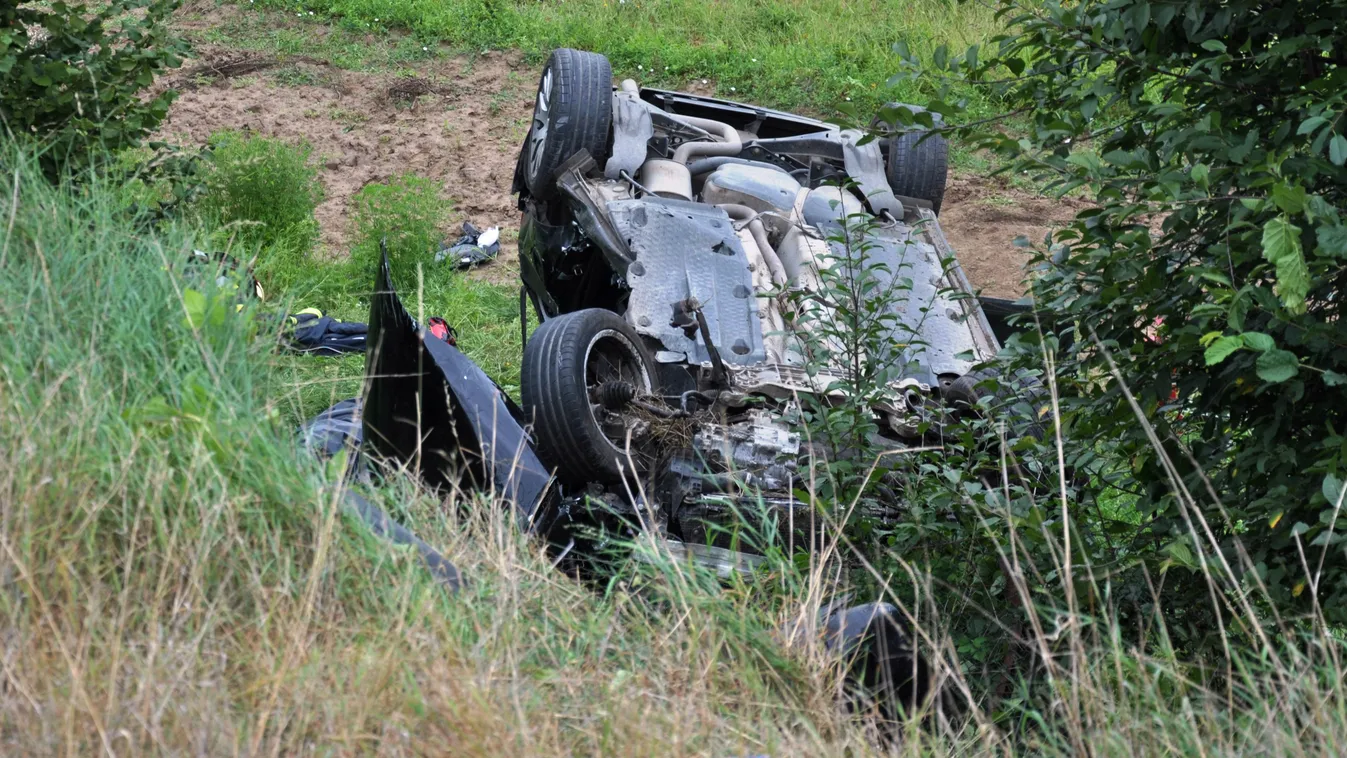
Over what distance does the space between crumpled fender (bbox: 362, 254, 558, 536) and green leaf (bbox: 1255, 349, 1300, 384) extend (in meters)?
1.70

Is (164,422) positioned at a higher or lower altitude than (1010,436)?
higher

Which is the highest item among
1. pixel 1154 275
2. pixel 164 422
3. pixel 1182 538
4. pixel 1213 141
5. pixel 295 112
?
pixel 1213 141

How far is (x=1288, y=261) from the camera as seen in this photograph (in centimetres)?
231

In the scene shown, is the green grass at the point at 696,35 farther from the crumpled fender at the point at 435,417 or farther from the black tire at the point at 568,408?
the crumpled fender at the point at 435,417

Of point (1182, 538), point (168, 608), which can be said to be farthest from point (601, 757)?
point (1182, 538)

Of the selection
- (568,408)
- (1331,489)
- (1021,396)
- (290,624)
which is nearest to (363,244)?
(568,408)

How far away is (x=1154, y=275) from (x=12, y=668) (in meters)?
2.34

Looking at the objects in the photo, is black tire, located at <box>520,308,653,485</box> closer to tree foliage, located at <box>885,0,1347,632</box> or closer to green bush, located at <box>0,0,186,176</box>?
green bush, located at <box>0,0,186,176</box>

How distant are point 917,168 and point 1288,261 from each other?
4270 millimetres

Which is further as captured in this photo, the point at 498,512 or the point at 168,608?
the point at 498,512

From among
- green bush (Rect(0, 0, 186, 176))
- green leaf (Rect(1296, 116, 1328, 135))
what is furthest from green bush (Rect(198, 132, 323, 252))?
green leaf (Rect(1296, 116, 1328, 135))

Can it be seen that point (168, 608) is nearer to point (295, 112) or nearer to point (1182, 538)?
point (1182, 538)

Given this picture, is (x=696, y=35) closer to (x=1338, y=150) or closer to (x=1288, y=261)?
(x=1338, y=150)

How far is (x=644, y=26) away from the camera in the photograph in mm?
12789
